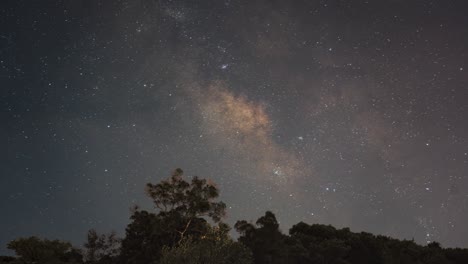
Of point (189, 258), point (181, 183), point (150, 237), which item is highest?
point (181, 183)

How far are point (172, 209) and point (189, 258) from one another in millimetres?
16428

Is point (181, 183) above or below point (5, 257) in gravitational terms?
above

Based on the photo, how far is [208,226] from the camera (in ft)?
162

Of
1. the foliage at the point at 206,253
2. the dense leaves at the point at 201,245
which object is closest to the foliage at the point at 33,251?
the dense leaves at the point at 201,245

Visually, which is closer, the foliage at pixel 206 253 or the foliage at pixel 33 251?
the foliage at pixel 206 253

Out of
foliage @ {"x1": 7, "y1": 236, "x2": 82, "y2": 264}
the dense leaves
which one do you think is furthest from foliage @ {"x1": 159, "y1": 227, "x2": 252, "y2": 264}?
foliage @ {"x1": 7, "y1": 236, "x2": 82, "y2": 264}

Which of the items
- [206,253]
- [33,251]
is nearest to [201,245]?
[206,253]

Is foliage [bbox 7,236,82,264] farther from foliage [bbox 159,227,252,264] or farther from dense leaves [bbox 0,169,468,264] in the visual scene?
foliage [bbox 159,227,252,264]

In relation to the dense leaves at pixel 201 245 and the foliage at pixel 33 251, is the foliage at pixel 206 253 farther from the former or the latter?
the foliage at pixel 33 251

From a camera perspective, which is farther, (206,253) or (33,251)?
(33,251)

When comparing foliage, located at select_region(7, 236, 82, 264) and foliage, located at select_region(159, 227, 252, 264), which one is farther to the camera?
foliage, located at select_region(7, 236, 82, 264)

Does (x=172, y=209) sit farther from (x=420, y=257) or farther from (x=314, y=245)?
(x=420, y=257)

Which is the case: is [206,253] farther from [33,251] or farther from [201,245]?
[33,251]

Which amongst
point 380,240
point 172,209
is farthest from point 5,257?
point 380,240
